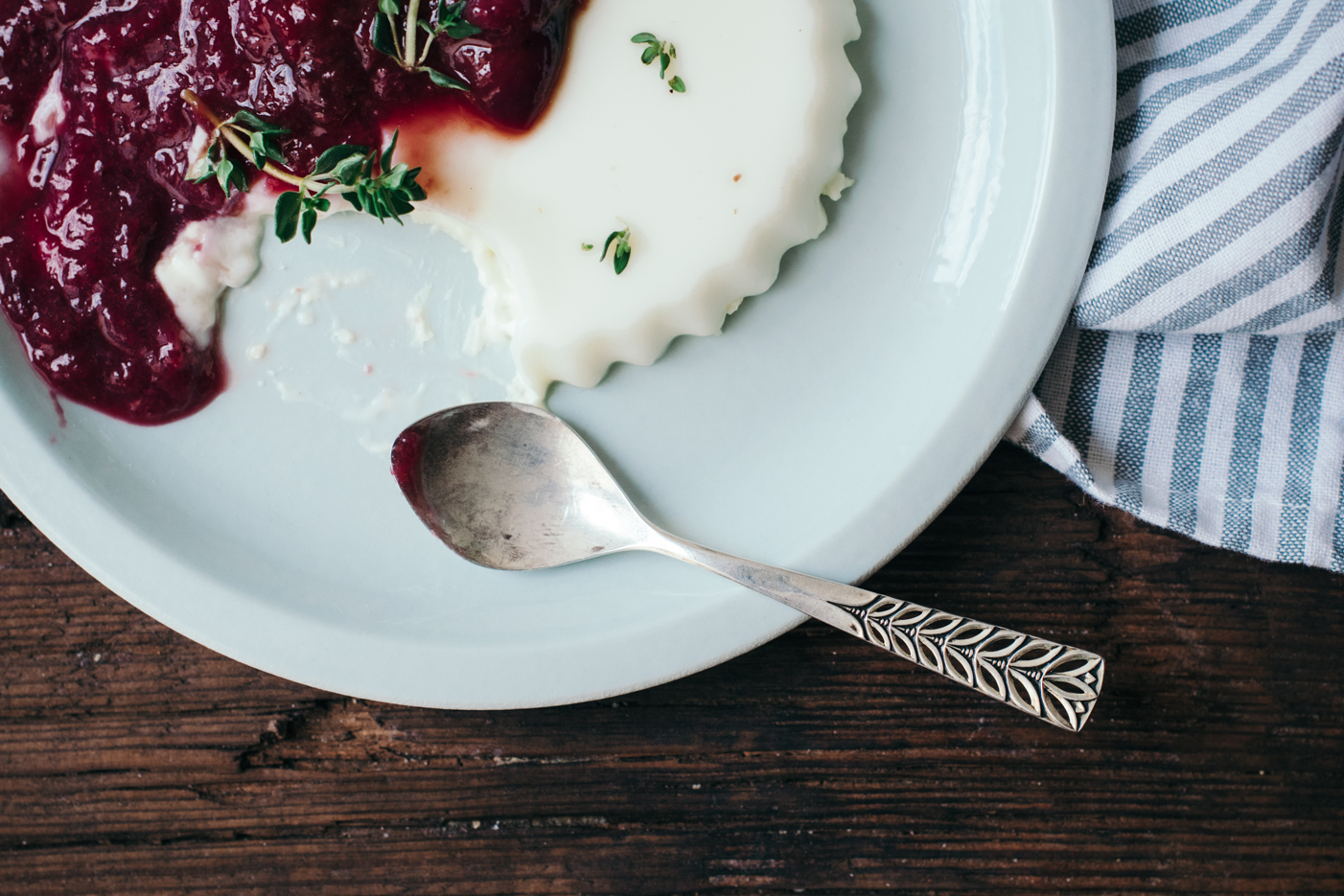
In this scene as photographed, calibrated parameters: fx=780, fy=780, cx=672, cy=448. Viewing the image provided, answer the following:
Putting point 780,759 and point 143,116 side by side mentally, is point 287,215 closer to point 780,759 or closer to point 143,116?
point 143,116

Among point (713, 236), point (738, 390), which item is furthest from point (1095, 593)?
point (713, 236)

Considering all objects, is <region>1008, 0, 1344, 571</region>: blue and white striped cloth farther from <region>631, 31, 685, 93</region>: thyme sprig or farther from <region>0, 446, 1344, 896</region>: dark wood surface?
<region>631, 31, 685, 93</region>: thyme sprig

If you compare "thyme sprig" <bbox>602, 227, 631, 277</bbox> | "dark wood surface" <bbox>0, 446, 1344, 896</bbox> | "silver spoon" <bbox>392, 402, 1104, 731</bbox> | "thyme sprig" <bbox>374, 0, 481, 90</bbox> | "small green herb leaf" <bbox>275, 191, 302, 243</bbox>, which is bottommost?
"dark wood surface" <bbox>0, 446, 1344, 896</bbox>

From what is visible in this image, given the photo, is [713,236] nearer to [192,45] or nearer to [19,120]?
[192,45]

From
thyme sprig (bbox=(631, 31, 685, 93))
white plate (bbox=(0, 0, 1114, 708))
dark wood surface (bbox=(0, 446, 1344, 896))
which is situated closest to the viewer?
thyme sprig (bbox=(631, 31, 685, 93))

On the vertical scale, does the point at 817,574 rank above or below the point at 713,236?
below

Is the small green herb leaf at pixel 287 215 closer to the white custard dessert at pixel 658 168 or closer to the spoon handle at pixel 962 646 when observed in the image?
the white custard dessert at pixel 658 168

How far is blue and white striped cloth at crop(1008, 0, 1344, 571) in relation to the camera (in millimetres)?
1544

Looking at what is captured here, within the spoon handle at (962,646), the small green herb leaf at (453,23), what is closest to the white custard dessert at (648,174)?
the small green herb leaf at (453,23)

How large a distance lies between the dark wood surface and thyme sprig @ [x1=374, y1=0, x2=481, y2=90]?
1.46 meters

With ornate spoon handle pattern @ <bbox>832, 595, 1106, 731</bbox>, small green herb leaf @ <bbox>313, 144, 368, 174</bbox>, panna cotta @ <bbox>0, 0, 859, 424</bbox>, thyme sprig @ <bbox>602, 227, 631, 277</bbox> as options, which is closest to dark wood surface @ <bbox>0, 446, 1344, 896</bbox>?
ornate spoon handle pattern @ <bbox>832, 595, 1106, 731</bbox>

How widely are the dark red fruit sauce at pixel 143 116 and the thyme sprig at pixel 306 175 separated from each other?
80mm

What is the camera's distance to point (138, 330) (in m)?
1.70

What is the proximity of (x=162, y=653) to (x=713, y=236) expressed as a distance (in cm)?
168
